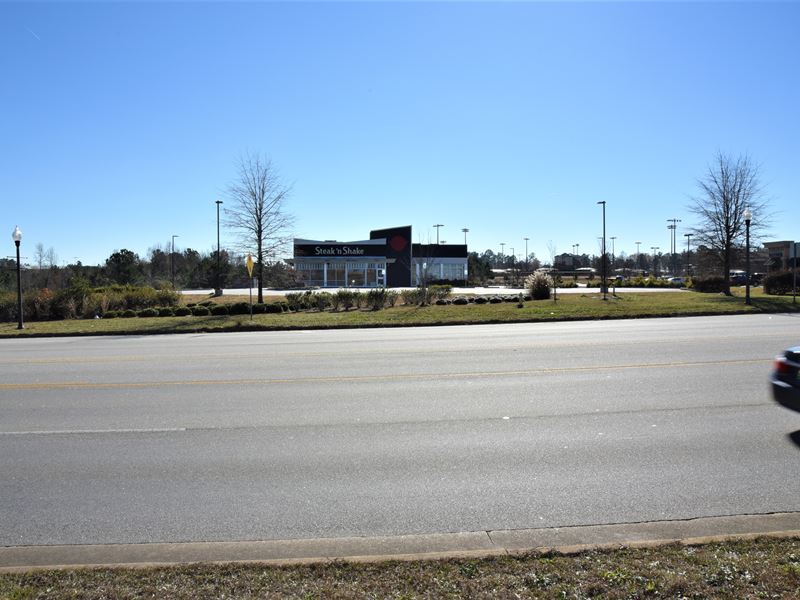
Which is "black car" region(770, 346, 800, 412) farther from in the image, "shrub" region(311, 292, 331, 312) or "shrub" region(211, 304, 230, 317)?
"shrub" region(311, 292, 331, 312)

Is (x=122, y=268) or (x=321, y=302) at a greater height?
(x=122, y=268)

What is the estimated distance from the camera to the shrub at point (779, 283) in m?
36.1

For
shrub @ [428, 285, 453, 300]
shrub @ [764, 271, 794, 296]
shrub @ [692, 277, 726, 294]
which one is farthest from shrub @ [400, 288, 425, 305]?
shrub @ [692, 277, 726, 294]

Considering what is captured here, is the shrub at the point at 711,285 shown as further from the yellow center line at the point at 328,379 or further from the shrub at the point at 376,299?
the yellow center line at the point at 328,379

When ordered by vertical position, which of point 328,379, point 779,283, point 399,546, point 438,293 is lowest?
point 399,546

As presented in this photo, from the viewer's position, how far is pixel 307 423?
7.19 metres

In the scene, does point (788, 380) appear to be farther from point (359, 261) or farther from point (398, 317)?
point (359, 261)

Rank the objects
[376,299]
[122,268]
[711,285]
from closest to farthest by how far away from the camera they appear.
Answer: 1. [376,299]
2. [711,285]
3. [122,268]

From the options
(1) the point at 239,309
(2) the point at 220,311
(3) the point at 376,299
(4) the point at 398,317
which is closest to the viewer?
(4) the point at 398,317

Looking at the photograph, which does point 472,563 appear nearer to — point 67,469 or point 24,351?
point 67,469

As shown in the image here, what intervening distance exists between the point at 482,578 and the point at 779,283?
4092cm

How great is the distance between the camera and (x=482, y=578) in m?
3.35

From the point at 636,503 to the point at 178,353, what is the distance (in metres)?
12.3

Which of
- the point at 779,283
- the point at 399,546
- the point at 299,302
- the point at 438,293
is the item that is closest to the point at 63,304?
the point at 299,302
